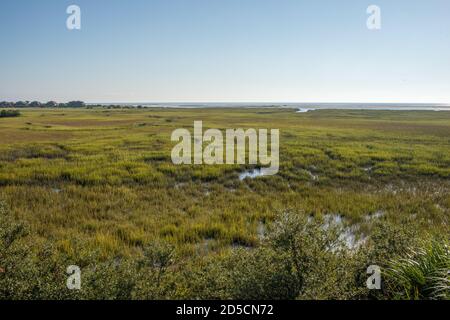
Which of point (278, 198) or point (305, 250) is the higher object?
point (305, 250)

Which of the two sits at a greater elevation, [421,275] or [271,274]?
[421,275]

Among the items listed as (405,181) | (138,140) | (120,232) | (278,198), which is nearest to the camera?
(120,232)

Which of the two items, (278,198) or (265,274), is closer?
(265,274)

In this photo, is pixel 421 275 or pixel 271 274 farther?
pixel 271 274

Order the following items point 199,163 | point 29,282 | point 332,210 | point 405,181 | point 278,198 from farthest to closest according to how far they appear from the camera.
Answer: point 199,163 < point 405,181 < point 278,198 < point 332,210 < point 29,282

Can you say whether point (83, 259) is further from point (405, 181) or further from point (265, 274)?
point (405, 181)
